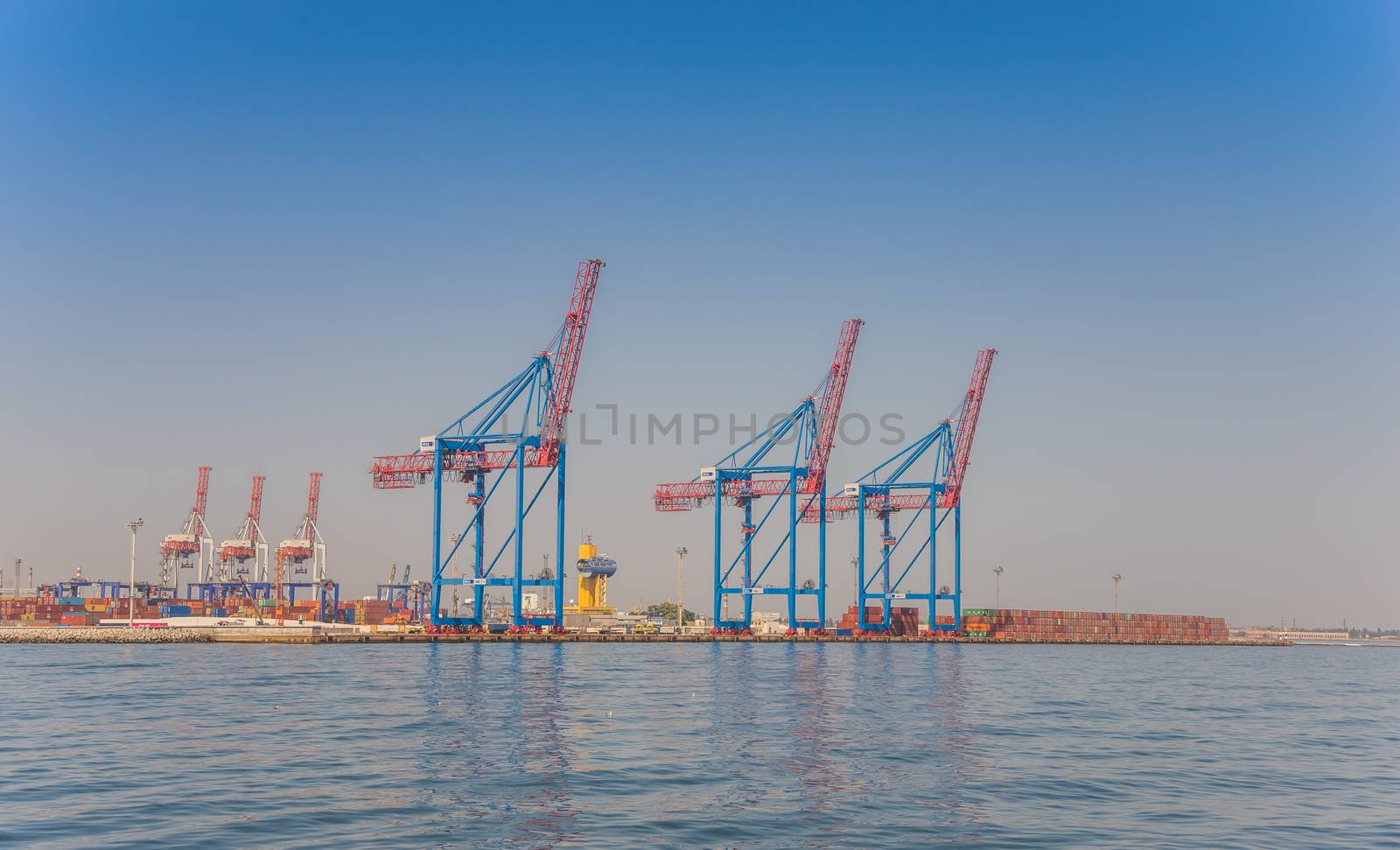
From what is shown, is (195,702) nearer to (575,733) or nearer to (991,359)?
(575,733)

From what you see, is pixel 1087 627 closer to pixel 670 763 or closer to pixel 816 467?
pixel 816 467

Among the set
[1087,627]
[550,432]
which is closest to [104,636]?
[550,432]

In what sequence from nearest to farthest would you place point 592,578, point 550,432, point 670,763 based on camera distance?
point 670,763 → point 550,432 → point 592,578

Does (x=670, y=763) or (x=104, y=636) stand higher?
(x=670, y=763)

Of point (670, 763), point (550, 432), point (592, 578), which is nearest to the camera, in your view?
point (670, 763)

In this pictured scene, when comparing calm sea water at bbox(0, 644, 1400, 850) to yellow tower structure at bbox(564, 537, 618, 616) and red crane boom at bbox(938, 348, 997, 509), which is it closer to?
red crane boom at bbox(938, 348, 997, 509)

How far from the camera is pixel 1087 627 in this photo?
158 meters

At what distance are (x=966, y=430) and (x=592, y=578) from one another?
7033cm

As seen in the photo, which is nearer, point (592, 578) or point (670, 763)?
point (670, 763)

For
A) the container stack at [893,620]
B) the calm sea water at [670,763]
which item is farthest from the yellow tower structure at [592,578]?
the calm sea water at [670,763]

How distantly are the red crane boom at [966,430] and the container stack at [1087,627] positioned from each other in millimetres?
20161

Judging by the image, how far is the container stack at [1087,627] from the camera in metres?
148

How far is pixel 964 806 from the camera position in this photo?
2422cm

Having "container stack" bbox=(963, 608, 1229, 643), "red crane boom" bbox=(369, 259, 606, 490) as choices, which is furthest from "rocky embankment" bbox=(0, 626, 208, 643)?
"container stack" bbox=(963, 608, 1229, 643)
